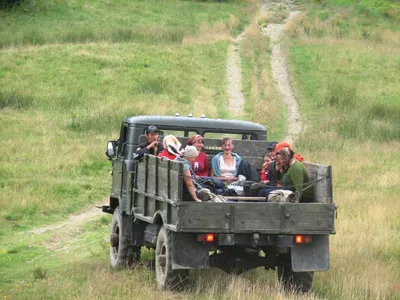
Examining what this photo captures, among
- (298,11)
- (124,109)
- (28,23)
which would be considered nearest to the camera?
(124,109)

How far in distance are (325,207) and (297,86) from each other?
103 feet

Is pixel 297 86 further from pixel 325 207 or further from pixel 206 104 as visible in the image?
pixel 325 207

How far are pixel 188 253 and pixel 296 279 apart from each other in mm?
1400

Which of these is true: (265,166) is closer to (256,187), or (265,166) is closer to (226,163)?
(226,163)

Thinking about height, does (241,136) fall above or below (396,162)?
above

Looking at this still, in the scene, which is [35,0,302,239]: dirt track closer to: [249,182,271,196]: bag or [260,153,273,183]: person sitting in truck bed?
[260,153,273,183]: person sitting in truck bed

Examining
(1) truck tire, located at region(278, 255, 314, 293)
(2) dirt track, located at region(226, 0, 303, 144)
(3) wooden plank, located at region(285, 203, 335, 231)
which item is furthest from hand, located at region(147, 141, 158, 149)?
(2) dirt track, located at region(226, 0, 303, 144)

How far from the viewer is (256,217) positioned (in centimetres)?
1059

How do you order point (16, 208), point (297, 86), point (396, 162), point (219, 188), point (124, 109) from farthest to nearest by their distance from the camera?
point (297, 86), point (124, 109), point (396, 162), point (16, 208), point (219, 188)

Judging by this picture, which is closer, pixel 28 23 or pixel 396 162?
pixel 396 162

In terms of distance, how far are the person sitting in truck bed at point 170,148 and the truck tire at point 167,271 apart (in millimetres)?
1287

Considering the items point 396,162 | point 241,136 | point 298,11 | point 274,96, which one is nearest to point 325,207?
point 241,136

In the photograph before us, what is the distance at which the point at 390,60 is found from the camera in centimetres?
4797

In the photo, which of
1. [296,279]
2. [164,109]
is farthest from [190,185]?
[164,109]
